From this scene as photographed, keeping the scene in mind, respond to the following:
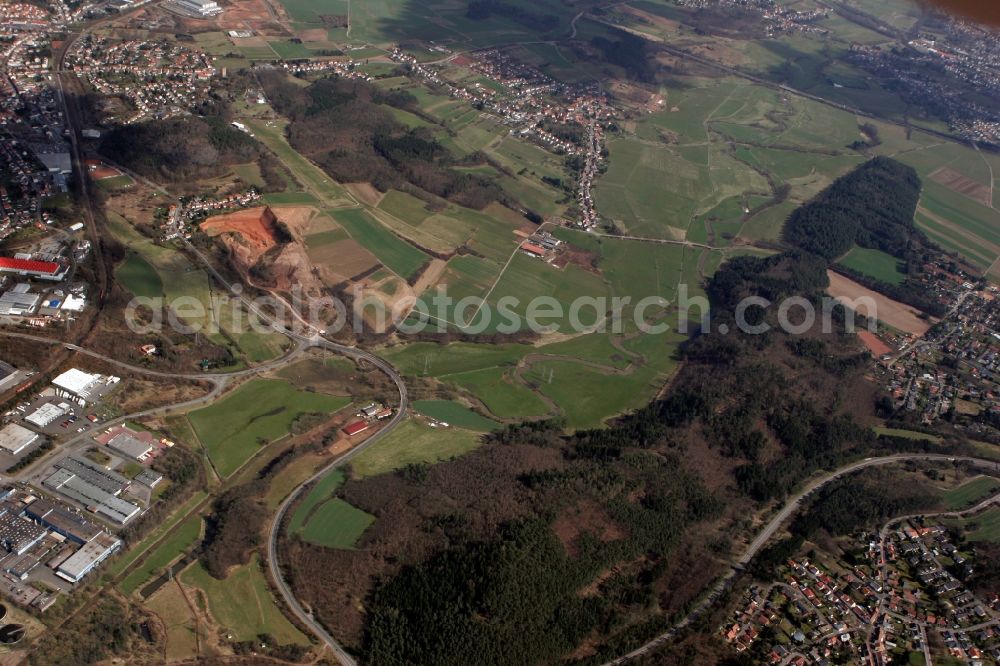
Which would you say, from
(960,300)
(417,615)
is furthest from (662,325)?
(417,615)

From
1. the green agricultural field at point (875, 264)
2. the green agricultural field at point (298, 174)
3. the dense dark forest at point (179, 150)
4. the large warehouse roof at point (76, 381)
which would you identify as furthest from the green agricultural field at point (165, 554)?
the green agricultural field at point (875, 264)

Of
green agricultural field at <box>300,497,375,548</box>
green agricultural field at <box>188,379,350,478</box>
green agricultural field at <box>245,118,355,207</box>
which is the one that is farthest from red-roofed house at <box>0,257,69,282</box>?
green agricultural field at <box>300,497,375,548</box>

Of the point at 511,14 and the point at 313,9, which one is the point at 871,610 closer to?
the point at 313,9

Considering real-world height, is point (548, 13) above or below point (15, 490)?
above

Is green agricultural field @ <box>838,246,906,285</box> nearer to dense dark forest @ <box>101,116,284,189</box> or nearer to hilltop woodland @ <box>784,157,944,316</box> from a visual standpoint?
hilltop woodland @ <box>784,157,944,316</box>

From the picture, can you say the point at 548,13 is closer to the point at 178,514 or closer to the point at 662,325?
the point at 662,325

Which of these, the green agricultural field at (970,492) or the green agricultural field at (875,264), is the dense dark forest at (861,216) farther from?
the green agricultural field at (970,492)

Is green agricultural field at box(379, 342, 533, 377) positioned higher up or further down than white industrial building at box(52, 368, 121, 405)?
further down
